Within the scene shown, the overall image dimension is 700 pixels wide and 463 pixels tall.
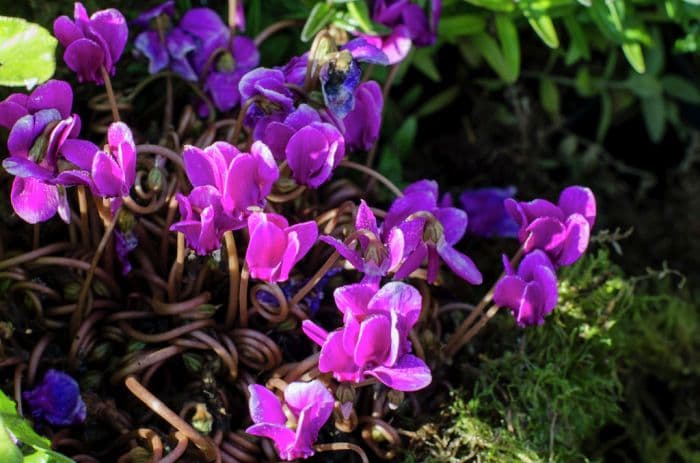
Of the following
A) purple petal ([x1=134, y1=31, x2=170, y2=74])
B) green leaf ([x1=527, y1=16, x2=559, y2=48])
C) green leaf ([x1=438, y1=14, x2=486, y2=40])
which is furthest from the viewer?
green leaf ([x1=438, y1=14, x2=486, y2=40])

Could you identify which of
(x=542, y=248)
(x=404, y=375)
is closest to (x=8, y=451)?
(x=404, y=375)

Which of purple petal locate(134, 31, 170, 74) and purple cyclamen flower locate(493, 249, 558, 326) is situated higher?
purple petal locate(134, 31, 170, 74)

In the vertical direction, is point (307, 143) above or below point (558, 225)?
above

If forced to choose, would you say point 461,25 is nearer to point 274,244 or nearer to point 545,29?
point 545,29

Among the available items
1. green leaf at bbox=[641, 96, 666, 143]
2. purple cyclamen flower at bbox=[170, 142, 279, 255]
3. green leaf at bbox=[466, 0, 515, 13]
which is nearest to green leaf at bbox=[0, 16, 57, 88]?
purple cyclamen flower at bbox=[170, 142, 279, 255]

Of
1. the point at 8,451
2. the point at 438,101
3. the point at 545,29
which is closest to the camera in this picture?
the point at 8,451

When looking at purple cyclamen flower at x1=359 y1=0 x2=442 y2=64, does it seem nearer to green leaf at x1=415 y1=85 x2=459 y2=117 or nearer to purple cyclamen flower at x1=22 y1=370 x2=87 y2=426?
green leaf at x1=415 y1=85 x2=459 y2=117

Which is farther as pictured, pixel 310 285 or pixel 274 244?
pixel 310 285
